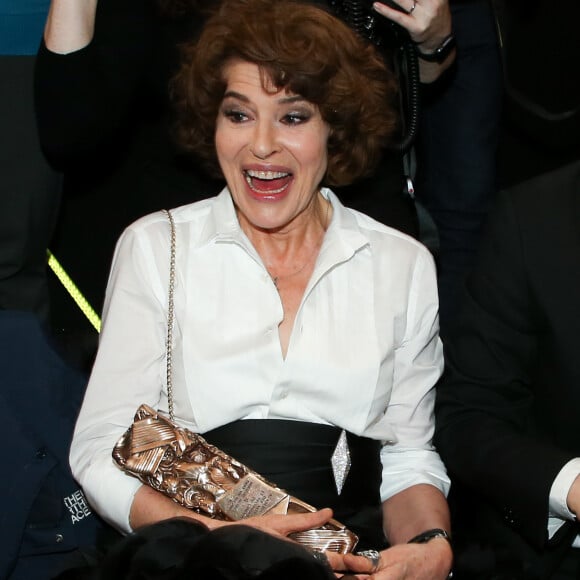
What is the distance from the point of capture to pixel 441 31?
277 centimetres

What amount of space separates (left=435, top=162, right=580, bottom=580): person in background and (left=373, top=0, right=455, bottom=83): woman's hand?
0.56 meters

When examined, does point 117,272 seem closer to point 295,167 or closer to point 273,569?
point 295,167

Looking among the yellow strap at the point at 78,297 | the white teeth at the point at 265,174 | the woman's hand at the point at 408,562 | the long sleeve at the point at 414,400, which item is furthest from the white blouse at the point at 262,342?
the yellow strap at the point at 78,297

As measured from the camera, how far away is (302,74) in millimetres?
2430

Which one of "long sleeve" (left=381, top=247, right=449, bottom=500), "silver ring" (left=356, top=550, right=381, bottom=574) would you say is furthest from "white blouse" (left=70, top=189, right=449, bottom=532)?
"silver ring" (left=356, top=550, right=381, bottom=574)

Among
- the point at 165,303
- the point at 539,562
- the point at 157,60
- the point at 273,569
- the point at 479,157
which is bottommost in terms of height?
→ the point at 539,562

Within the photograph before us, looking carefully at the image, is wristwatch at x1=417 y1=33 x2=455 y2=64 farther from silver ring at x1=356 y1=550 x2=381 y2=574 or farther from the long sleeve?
silver ring at x1=356 y1=550 x2=381 y2=574

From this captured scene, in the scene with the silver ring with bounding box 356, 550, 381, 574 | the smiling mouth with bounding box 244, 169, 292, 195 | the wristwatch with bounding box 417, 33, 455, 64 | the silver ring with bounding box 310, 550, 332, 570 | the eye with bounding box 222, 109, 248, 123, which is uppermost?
the wristwatch with bounding box 417, 33, 455, 64

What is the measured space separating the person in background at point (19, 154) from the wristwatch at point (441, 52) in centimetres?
91

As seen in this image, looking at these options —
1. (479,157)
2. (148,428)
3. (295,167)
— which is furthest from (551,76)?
(148,428)

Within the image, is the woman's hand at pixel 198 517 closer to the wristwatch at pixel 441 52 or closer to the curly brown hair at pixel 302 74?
the curly brown hair at pixel 302 74

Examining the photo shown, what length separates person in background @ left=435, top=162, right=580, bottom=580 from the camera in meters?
2.25

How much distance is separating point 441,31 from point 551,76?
1.44 feet

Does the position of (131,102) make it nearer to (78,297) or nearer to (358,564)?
(78,297)
